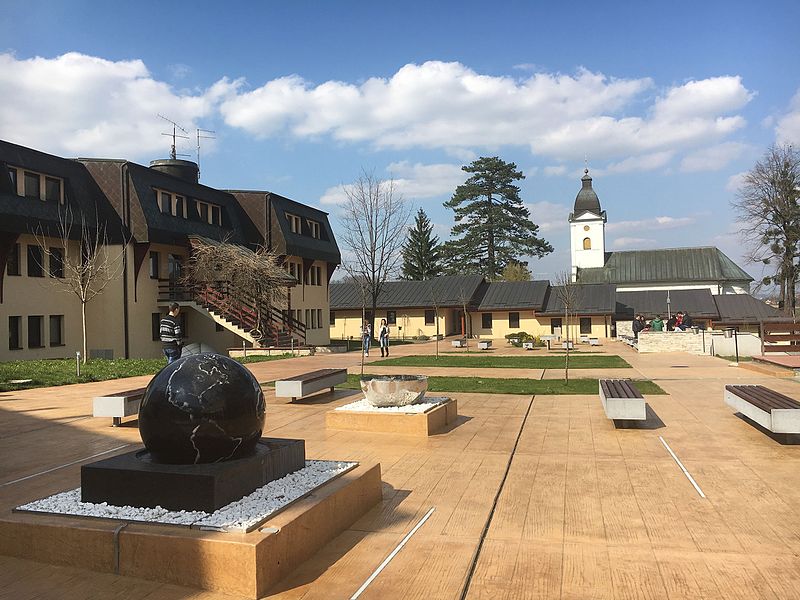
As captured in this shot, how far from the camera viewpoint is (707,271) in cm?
6844

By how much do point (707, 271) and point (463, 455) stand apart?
6753 cm

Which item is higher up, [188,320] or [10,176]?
[10,176]

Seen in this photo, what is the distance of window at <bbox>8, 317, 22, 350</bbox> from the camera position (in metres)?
25.2

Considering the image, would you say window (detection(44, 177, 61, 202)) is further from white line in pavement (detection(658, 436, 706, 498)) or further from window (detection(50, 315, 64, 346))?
white line in pavement (detection(658, 436, 706, 498))

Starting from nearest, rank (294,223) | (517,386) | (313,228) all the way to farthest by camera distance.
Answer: (517,386), (294,223), (313,228)

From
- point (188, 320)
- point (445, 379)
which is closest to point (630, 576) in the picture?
point (445, 379)

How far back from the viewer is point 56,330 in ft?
89.7

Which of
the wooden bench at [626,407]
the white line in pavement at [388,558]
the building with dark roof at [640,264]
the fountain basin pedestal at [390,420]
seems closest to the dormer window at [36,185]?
the fountain basin pedestal at [390,420]

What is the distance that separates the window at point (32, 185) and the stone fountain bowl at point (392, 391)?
21195 millimetres

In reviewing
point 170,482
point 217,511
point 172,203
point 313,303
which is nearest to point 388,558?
point 217,511

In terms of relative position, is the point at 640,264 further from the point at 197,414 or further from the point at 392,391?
the point at 197,414

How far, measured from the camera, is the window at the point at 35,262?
26156 millimetres

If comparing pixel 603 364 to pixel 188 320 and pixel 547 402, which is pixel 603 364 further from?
pixel 188 320

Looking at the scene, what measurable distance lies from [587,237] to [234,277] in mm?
54199
